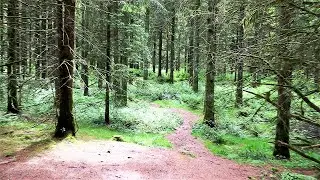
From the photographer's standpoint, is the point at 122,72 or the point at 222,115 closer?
the point at 122,72

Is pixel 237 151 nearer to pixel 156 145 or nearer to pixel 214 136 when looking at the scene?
pixel 214 136

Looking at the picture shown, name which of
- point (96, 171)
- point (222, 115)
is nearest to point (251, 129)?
point (222, 115)

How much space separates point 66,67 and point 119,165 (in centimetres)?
411

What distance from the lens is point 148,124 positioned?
17812 mm

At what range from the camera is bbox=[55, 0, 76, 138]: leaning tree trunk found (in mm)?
11344

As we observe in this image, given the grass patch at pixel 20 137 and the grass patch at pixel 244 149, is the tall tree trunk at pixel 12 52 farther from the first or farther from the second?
the grass patch at pixel 244 149

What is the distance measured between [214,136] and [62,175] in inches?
348

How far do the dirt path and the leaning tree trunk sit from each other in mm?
799

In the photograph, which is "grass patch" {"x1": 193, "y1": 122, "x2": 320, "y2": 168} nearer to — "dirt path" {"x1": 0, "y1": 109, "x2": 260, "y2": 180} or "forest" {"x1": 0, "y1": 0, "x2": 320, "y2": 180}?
"forest" {"x1": 0, "y1": 0, "x2": 320, "y2": 180}

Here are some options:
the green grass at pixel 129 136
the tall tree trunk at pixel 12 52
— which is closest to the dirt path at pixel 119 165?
the green grass at pixel 129 136

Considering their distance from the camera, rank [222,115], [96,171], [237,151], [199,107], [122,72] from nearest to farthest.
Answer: [96,171] < [237,151] < [122,72] < [222,115] < [199,107]

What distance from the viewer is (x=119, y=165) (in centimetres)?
952

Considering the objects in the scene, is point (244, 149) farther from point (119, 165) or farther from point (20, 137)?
point (20, 137)

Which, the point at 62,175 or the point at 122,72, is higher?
the point at 122,72
